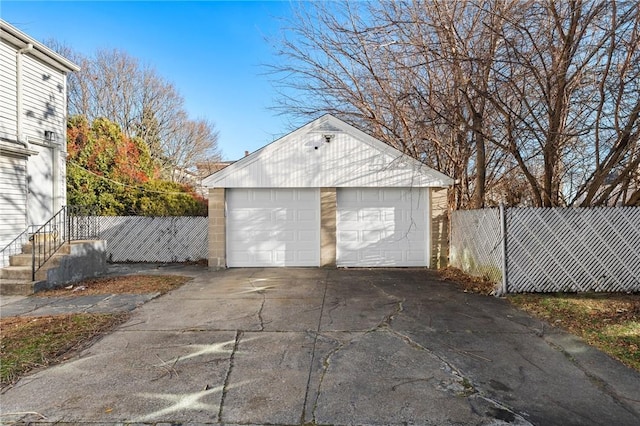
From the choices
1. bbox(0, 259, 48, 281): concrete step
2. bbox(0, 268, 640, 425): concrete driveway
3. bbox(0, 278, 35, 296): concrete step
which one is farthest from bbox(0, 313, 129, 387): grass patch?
bbox(0, 259, 48, 281): concrete step

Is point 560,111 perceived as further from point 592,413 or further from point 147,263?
point 147,263

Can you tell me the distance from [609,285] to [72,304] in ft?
31.9

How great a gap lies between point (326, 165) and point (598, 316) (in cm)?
658

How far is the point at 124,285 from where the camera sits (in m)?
7.42

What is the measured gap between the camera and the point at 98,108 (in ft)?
69.6

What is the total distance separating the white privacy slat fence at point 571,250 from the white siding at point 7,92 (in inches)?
427

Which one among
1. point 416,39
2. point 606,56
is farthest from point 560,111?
point 416,39

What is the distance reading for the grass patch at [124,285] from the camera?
22.2 feet

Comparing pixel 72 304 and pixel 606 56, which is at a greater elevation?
pixel 606 56

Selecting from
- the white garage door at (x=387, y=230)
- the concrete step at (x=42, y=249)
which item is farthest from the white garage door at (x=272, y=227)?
the concrete step at (x=42, y=249)

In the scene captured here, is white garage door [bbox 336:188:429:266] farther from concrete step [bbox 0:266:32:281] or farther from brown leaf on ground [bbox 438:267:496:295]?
concrete step [bbox 0:266:32:281]

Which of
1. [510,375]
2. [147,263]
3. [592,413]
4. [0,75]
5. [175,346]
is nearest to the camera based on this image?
[592,413]

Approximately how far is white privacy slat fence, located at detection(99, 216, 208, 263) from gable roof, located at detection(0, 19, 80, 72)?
4.67 m

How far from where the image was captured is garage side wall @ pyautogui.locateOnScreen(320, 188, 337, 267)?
30.9 ft
